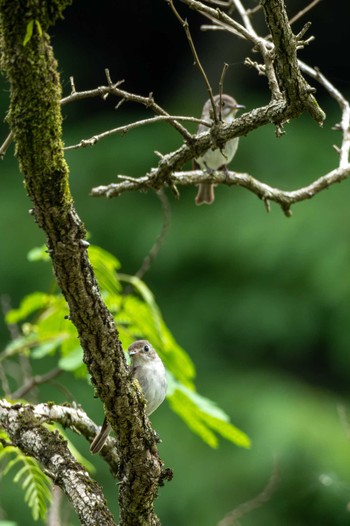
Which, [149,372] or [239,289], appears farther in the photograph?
[239,289]

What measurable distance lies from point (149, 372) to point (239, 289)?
240 inches

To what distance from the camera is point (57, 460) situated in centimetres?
272

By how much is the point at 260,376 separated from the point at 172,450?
4.54 ft

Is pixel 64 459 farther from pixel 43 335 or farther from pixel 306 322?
pixel 306 322

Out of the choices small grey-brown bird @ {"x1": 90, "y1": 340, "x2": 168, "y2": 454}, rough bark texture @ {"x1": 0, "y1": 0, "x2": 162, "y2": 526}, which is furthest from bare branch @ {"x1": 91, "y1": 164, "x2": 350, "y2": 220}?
rough bark texture @ {"x1": 0, "y1": 0, "x2": 162, "y2": 526}

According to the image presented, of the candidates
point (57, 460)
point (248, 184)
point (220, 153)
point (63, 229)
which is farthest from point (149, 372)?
point (63, 229)

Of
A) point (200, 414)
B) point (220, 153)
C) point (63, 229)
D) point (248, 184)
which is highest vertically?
point (63, 229)

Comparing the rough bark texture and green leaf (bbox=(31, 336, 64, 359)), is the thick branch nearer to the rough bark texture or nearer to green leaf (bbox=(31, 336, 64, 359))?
the rough bark texture

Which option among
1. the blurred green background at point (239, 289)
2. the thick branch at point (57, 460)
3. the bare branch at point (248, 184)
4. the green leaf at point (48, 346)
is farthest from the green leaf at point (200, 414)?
the blurred green background at point (239, 289)

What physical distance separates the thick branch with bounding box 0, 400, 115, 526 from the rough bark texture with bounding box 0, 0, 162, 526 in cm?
8

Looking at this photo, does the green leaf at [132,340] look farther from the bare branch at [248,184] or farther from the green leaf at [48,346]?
the bare branch at [248,184]

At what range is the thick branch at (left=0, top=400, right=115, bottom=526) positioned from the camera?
2.63 metres

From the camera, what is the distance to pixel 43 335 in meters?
3.99

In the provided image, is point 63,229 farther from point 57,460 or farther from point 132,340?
point 132,340
